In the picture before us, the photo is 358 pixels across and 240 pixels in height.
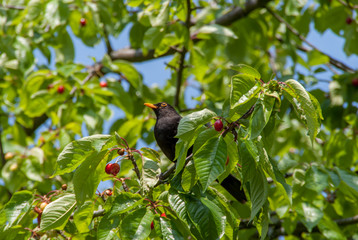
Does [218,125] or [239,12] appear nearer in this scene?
[218,125]

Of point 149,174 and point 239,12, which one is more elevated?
point 149,174

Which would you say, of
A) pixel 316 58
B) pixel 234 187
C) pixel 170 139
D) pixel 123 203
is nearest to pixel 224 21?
pixel 316 58

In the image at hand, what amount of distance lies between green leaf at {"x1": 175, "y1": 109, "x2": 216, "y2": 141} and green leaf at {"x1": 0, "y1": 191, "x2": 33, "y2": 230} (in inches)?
46.4

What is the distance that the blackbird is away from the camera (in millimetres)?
3534

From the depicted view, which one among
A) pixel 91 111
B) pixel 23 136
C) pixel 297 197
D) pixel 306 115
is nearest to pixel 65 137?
pixel 91 111

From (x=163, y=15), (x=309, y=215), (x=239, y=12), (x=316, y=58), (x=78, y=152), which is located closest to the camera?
(x=78, y=152)

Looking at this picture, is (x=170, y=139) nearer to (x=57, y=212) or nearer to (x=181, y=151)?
(x=57, y=212)

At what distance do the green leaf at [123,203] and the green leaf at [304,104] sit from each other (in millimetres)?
954

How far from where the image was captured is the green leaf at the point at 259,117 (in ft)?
6.63

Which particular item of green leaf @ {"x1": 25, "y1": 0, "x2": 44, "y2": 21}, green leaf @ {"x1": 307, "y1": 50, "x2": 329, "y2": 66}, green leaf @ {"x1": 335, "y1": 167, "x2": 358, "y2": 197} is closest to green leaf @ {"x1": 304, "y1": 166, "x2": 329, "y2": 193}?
green leaf @ {"x1": 335, "y1": 167, "x2": 358, "y2": 197}

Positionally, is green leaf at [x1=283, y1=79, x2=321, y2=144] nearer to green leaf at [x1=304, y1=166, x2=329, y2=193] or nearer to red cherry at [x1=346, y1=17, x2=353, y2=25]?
green leaf at [x1=304, y1=166, x2=329, y2=193]

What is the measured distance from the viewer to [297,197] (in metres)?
3.80

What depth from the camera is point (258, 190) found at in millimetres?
2240

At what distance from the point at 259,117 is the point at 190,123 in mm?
349
